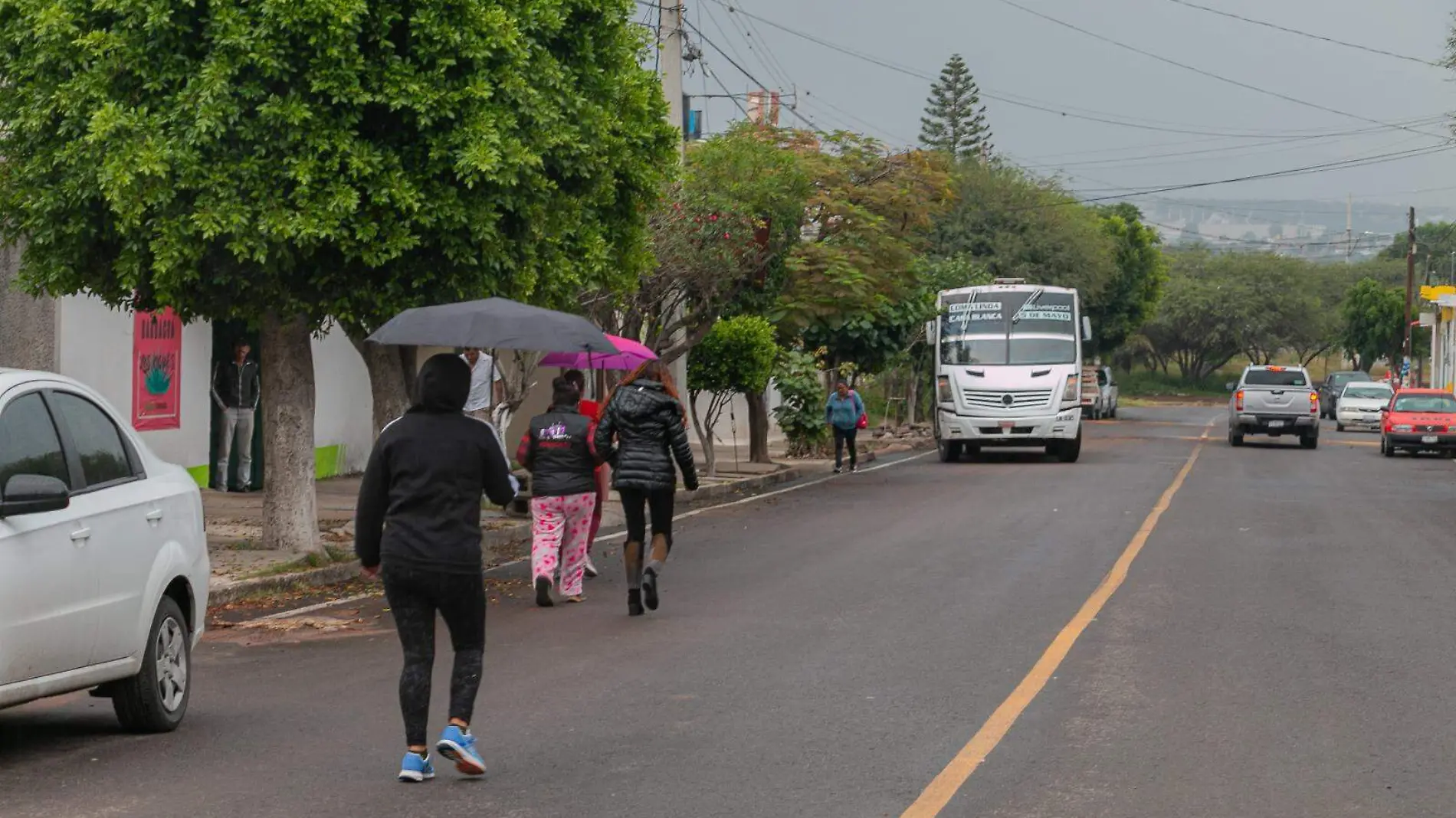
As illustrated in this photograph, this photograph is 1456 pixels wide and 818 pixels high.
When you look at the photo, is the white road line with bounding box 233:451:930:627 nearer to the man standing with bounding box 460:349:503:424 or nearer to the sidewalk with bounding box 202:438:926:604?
the sidewalk with bounding box 202:438:926:604

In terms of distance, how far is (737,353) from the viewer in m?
28.4

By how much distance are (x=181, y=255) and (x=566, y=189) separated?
3.57m

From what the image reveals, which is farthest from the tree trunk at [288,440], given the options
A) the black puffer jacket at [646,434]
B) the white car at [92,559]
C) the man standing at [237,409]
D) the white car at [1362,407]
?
the white car at [1362,407]

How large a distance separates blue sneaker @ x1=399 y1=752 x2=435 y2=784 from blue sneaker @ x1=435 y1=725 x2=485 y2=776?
86mm

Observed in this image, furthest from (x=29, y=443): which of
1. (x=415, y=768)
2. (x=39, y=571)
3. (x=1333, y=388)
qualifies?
(x=1333, y=388)

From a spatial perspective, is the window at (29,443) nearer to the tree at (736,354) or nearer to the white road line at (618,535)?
the white road line at (618,535)

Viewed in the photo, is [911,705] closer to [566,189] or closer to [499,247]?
[499,247]

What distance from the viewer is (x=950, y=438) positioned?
1303 inches

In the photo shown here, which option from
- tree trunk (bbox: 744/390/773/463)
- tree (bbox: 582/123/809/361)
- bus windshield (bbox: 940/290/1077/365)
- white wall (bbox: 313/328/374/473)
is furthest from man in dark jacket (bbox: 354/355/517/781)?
bus windshield (bbox: 940/290/1077/365)

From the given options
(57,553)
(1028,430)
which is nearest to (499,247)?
(57,553)

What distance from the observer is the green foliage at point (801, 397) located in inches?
1320

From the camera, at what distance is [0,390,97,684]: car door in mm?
7031

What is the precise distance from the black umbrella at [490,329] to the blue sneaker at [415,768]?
324 centimetres

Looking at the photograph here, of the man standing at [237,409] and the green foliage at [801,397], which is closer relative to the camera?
the man standing at [237,409]
